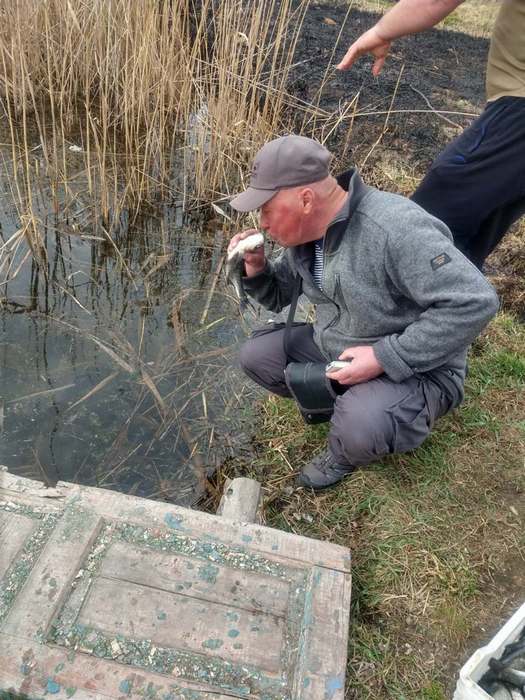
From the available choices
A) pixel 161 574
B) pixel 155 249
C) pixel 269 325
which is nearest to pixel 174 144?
pixel 155 249

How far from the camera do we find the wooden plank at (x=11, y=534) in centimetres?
180

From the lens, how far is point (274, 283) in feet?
8.24

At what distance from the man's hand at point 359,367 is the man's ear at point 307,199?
524 millimetres

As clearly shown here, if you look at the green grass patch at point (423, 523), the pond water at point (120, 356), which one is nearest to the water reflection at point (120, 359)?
the pond water at point (120, 356)

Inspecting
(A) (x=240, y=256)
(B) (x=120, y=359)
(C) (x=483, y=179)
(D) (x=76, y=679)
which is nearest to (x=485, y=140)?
(C) (x=483, y=179)

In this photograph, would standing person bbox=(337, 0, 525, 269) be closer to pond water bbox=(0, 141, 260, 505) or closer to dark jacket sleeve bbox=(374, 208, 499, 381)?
dark jacket sleeve bbox=(374, 208, 499, 381)

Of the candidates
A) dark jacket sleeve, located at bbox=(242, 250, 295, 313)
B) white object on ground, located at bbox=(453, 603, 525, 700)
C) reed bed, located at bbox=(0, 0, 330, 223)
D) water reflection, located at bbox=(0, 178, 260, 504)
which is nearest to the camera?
Result: white object on ground, located at bbox=(453, 603, 525, 700)

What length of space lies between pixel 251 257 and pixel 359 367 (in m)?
0.65

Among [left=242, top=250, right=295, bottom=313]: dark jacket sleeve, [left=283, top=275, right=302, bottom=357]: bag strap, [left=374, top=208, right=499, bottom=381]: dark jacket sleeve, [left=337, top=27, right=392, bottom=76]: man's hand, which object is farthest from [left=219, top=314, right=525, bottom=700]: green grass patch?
[left=337, top=27, right=392, bottom=76]: man's hand

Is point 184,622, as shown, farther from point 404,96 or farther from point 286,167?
point 404,96

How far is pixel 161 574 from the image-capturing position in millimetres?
1821

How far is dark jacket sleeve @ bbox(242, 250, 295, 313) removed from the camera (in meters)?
2.46

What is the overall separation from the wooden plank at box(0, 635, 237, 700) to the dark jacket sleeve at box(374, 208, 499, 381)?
122 centimetres

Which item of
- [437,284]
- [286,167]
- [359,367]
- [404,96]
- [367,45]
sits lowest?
[404,96]
